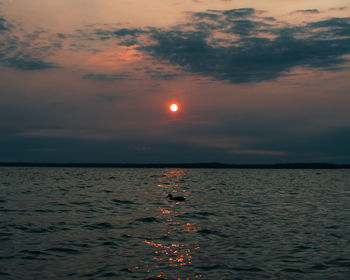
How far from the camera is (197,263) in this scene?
1496cm

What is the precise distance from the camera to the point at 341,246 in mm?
18000

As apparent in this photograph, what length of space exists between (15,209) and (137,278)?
20.3 meters

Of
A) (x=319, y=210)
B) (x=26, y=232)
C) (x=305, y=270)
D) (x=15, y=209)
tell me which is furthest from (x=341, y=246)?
(x=15, y=209)

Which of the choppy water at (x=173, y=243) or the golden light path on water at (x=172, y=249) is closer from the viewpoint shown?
the choppy water at (x=173, y=243)

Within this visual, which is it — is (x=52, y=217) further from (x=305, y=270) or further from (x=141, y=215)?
(x=305, y=270)

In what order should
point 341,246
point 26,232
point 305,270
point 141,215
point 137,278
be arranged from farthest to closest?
point 141,215, point 26,232, point 341,246, point 305,270, point 137,278

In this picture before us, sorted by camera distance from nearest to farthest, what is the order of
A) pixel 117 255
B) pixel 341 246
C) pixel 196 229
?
1. pixel 117 255
2. pixel 341 246
3. pixel 196 229

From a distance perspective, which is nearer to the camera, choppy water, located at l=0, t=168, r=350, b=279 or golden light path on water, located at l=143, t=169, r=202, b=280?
choppy water, located at l=0, t=168, r=350, b=279

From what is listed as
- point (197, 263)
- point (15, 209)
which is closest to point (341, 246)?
point (197, 263)

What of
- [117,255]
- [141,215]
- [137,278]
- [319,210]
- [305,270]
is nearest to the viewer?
[137,278]

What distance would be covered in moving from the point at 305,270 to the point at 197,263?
13.7ft

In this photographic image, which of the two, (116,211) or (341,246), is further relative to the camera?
(116,211)

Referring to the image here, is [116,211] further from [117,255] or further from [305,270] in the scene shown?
[305,270]

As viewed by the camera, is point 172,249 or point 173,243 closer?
point 172,249
